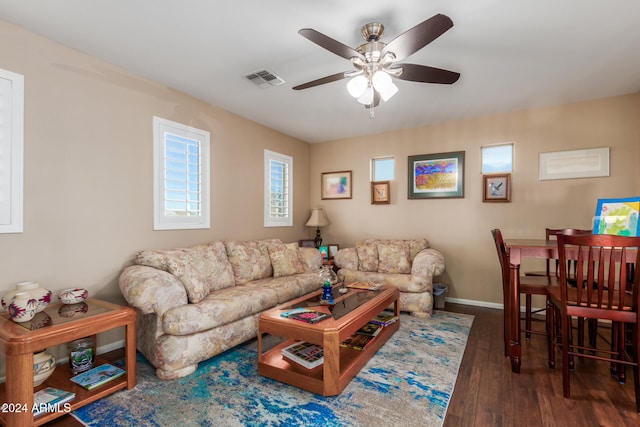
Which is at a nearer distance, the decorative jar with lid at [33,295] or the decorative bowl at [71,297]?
the decorative jar with lid at [33,295]

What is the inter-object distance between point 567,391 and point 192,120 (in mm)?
4067

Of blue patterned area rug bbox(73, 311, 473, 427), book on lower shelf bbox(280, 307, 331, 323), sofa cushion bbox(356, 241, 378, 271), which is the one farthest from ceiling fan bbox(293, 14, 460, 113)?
sofa cushion bbox(356, 241, 378, 271)

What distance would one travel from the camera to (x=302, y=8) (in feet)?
6.62

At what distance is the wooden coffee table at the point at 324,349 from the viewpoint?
78.0 inches

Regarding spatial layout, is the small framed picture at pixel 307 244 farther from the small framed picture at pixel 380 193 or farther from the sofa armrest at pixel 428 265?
the sofa armrest at pixel 428 265

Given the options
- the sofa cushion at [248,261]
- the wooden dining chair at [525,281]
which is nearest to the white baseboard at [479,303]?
the wooden dining chair at [525,281]

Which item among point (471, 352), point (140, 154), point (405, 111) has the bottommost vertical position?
point (471, 352)

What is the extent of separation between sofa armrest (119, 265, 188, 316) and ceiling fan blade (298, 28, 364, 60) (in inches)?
79.4

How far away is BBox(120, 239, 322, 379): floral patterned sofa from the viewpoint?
226cm

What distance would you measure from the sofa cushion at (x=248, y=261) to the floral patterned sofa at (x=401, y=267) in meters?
0.98

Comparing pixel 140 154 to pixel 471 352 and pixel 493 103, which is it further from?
pixel 493 103

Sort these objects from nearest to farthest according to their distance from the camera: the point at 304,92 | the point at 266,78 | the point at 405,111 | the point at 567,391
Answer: the point at 567,391 → the point at 266,78 → the point at 304,92 → the point at 405,111

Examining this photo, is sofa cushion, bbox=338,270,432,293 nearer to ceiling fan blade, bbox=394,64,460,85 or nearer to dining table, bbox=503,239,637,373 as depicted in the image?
dining table, bbox=503,239,637,373

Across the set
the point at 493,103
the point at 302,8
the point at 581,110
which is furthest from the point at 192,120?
the point at 581,110
